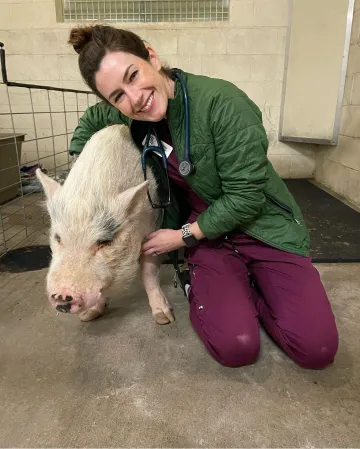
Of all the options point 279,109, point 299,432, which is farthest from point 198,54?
point 299,432

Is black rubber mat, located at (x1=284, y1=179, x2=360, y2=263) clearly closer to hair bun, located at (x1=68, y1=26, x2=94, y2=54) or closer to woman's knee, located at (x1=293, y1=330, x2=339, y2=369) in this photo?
woman's knee, located at (x1=293, y1=330, x2=339, y2=369)

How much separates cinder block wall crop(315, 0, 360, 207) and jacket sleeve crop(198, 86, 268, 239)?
8.62ft

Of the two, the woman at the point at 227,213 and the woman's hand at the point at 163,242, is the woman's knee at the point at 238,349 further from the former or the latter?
the woman's hand at the point at 163,242

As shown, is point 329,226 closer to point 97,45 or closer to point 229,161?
point 229,161

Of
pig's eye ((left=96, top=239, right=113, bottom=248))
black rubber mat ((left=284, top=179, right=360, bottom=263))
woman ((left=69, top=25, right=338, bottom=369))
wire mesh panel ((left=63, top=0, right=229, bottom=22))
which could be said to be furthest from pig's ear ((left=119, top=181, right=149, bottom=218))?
wire mesh panel ((left=63, top=0, right=229, bottom=22))

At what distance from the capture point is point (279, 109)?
506cm

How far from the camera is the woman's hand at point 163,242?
67.3 inches

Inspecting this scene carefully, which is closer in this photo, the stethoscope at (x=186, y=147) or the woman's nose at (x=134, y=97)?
the woman's nose at (x=134, y=97)

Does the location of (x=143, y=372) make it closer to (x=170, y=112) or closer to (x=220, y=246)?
(x=220, y=246)

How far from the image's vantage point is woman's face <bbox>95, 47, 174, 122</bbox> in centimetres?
140

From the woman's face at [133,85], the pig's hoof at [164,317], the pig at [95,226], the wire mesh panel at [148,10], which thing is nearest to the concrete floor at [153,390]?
the pig's hoof at [164,317]

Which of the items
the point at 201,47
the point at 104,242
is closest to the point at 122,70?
the point at 104,242

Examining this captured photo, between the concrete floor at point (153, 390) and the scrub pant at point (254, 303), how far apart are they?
9 cm

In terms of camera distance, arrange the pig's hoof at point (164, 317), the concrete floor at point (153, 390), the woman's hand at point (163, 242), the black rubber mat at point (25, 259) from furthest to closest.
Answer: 1. the black rubber mat at point (25, 259)
2. the pig's hoof at point (164, 317)
3. the woman's hand at point (163, 242)
4. the concrete floor at point (153, 390)
